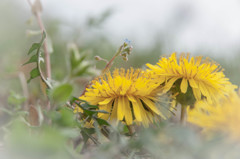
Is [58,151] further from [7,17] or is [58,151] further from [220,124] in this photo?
[7,17]

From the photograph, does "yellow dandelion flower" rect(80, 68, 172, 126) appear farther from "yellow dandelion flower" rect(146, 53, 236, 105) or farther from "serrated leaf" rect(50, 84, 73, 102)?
"serrated leaf" rect(50, 84, 73, 102)

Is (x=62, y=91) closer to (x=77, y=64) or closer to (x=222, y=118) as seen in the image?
(x=77, y=64)

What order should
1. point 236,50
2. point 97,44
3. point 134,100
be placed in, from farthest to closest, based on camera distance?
point 236,50 → point 97,44 → point 134,100

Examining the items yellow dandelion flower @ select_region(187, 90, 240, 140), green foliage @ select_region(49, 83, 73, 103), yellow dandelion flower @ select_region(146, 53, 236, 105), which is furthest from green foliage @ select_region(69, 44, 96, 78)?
yellow dandelion flower @ select_region(146, 53, 236, 105)

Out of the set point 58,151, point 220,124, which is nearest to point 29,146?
point 58,151

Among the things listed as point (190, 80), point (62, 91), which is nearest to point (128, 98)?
point (190, 80)
